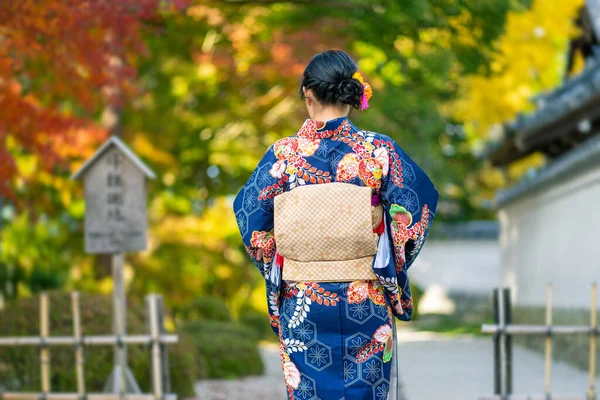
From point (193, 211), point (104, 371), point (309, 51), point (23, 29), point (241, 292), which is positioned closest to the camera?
point (23, 29)

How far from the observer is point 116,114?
49.3 ft

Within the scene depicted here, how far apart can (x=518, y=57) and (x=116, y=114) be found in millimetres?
10210

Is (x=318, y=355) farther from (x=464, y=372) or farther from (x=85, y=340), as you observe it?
(x=464, y=372)

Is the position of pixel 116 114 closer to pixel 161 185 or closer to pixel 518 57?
pixel 161 185

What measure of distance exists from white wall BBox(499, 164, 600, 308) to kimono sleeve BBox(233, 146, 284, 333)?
800 centimetres

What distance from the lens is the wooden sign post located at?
27.6 feet

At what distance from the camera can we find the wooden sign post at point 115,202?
8.42 meters

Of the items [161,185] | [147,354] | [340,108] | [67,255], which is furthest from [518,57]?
[340,108]

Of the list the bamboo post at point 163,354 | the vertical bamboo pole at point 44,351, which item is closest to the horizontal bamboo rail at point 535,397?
the bamboo post at point 163,354

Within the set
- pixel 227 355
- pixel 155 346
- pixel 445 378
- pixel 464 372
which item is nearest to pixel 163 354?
pixel 155 346

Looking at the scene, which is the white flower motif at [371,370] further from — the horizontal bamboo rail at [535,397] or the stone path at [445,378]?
the stone path at [445,378]

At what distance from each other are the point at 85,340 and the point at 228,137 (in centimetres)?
880

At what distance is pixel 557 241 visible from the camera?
46.2 feet

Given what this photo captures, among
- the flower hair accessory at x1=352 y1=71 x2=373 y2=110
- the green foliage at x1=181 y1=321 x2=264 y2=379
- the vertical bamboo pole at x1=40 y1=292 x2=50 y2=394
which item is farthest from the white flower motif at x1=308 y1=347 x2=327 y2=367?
the green foliage at x1=181 y1=321 x2=264 y2=379
